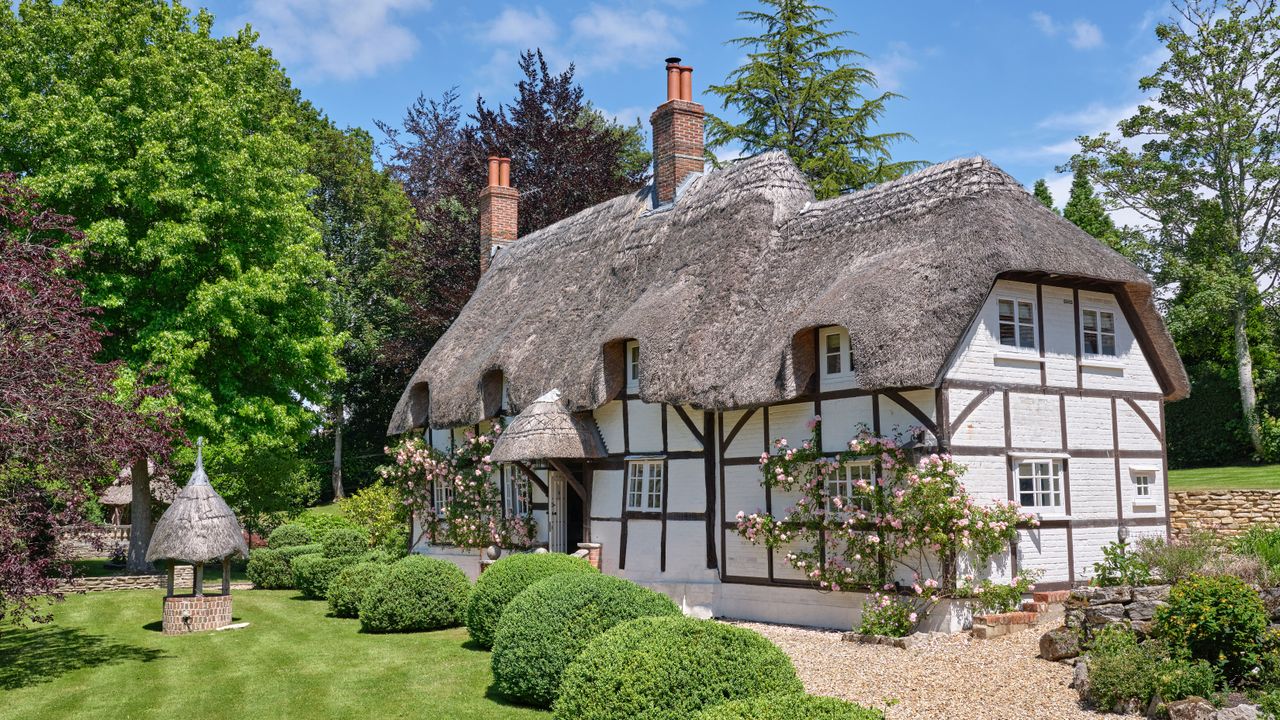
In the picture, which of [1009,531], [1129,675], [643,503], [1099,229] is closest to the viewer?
[1129,675]

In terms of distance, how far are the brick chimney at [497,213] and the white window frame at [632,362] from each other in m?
10.7

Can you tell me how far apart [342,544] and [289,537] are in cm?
333

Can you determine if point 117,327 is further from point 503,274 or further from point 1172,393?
point 1172,393

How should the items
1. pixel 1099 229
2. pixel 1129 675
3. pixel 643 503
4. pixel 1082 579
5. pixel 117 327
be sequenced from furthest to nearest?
pixel 1099 229 → pixel 117 327 → pixel 643 503 → pixel 1082 579 → pixel 1129 675

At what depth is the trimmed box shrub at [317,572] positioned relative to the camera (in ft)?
71.9

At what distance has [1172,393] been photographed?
16578 millimetres

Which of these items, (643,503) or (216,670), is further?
(643,503)

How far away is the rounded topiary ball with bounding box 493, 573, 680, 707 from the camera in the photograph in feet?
35.3

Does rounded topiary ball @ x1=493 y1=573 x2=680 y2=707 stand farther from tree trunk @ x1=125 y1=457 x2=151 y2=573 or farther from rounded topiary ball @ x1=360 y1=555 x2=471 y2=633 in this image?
tree trunk @ x1=125 y1=457 x2=151 y2=573

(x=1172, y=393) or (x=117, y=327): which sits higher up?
(x=117, y=327)

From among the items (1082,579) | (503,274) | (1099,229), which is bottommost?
(1082,579)

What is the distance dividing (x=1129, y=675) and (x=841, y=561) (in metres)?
5.45

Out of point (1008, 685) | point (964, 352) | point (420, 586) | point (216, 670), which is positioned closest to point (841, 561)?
point (964, 352)

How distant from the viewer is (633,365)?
1870 cm
